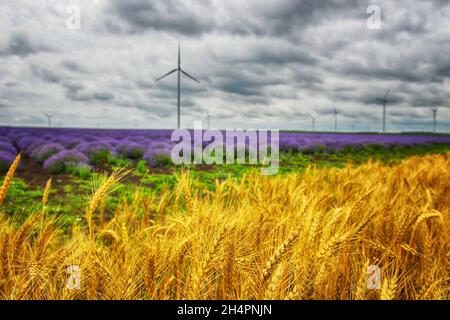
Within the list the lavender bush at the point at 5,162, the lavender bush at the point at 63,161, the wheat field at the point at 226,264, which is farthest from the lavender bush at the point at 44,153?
the wheat field at the point at 226,264

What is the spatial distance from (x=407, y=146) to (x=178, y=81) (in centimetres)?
2578

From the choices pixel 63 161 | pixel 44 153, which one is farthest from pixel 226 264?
pixel 44 153

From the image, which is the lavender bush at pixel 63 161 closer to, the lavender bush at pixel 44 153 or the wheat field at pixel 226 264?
the lavender bush at pixel 44 153

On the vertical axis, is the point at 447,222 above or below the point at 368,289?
above

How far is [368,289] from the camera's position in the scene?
147 centimetres

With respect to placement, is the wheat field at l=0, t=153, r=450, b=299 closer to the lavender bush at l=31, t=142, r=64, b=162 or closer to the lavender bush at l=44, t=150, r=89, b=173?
the lavender bush at l=44, t=150, r=89, b=173

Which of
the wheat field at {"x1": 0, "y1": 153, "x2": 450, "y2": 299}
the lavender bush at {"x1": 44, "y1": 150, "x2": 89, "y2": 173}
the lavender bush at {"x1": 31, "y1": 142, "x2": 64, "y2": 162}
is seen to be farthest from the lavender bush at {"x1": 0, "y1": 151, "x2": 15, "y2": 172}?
the wheat field at {"x1": 0, "y1": 153, "x2": 450, "y2": 299}

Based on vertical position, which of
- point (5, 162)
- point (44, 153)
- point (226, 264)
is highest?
point (44, 153)

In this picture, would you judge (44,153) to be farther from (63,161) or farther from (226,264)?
(226,264)

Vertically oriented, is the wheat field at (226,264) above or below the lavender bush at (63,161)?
below

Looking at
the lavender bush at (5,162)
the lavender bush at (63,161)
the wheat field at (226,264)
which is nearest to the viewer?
the wheat field at (226,264)
